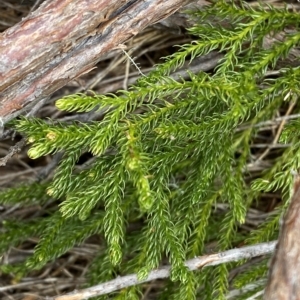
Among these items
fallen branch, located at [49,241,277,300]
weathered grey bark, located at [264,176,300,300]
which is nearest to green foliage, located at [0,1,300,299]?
fallen branch, located at [49,241,277,300]

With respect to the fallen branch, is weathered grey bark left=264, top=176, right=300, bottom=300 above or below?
above

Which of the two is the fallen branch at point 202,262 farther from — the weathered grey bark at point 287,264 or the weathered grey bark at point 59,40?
the weathered grey bark at point 59,40

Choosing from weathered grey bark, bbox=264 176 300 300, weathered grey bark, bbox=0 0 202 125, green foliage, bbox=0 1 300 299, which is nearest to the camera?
weathered grey bark, bbox=264 176 300 300

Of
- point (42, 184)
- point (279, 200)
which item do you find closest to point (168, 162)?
point (42, 184)

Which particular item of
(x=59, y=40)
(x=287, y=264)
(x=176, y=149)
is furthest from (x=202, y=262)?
(x=59, y=40)

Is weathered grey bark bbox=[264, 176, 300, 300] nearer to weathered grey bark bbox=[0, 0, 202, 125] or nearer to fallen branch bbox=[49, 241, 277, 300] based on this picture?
fallen branch bbox=[49, 241, 277, 300]

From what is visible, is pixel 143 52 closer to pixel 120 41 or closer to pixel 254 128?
pixel 254 128
